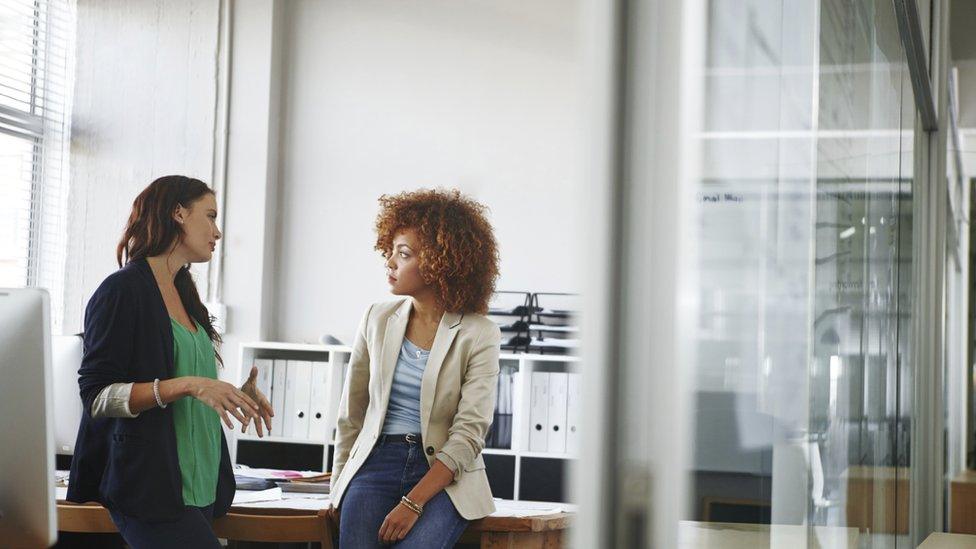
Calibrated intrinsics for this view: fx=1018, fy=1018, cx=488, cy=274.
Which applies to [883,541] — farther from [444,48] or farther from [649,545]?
[444,48]

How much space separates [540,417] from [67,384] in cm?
201

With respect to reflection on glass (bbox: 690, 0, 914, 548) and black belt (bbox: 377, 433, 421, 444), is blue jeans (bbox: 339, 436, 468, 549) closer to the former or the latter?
black belt (bbox: 377, 433, 421, 444)

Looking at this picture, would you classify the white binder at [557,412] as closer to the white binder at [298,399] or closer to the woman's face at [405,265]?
the white binder at [298,399]

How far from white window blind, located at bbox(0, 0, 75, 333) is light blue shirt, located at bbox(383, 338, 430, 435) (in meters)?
3.09

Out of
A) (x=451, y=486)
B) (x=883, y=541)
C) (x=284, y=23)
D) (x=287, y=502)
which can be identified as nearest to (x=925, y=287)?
(x=883, y=541)

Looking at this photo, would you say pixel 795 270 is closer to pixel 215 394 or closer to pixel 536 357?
pixel 215 394

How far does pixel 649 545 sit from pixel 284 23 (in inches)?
192

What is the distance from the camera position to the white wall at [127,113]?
16.6 feet

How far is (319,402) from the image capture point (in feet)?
15.1

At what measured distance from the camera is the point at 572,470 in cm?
70

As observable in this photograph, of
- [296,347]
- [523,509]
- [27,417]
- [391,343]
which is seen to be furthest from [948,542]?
[296,347]

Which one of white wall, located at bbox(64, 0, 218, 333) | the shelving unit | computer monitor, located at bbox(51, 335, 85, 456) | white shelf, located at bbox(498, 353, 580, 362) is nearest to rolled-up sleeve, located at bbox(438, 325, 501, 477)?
computer monitor, located at bbox(51, 335, 85, 456)

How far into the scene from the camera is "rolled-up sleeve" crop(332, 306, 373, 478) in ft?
7.51

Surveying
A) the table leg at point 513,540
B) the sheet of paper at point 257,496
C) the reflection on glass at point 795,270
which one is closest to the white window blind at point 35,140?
the sheet of paper at point 257,496
